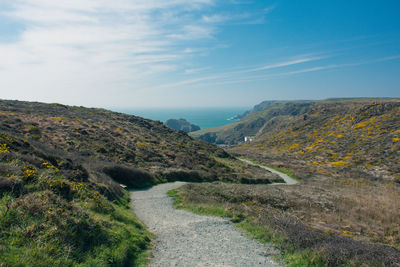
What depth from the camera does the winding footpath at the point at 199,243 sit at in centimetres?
697

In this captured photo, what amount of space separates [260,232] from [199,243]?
2549 mm

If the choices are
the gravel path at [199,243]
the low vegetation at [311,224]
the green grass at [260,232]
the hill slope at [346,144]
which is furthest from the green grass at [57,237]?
the hill slope at [346,144]

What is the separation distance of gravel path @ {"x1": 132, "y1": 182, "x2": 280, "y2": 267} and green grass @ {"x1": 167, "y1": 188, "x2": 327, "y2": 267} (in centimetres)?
37

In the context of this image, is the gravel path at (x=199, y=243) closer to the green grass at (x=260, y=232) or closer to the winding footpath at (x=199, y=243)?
the winding footpath at (x=199, y=243)

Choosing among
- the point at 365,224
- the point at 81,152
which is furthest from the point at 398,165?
the point at 81,152

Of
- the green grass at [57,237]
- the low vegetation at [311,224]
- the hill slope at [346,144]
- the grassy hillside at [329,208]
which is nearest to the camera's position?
the green grass at [57,237]

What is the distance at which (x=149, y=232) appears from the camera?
369 inches

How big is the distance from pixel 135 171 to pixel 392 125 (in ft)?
191

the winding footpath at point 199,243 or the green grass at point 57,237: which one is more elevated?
the green grass at point 57,237

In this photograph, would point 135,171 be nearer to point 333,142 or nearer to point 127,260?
point 127,260

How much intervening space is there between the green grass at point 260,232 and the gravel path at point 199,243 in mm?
368

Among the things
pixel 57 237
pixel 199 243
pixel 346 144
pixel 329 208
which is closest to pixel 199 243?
pixel 199 243

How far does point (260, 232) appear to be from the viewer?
8992 millimetres

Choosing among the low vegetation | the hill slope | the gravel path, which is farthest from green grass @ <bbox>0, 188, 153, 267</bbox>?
the hill slope
